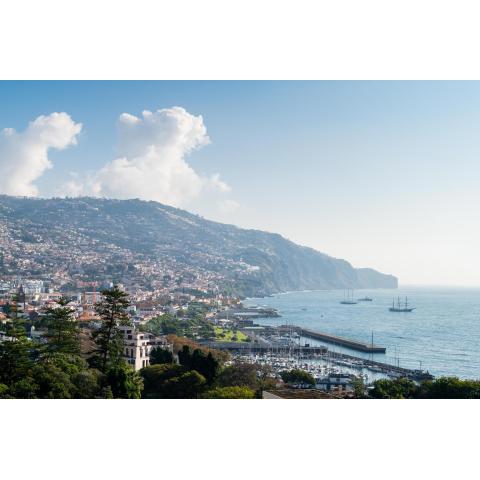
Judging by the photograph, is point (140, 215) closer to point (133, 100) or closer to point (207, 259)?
point (207, 259)

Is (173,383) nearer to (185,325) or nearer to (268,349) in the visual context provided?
(268,349)

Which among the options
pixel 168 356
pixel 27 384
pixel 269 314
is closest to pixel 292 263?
pixel 269 314

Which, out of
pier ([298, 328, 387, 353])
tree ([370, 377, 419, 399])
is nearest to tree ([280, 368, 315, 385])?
tree ([370, 377, 419, 399])

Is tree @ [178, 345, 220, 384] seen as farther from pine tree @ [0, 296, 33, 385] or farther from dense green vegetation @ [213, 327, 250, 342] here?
dense green vegetation @ [213, 327, 250, 342]

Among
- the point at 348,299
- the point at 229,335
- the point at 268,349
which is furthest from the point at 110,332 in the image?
the point at 348,299

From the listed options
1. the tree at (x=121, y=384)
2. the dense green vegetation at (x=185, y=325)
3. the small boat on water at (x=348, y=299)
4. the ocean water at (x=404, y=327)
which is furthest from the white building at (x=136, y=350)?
the small boat on water at (x=348, y=299)
